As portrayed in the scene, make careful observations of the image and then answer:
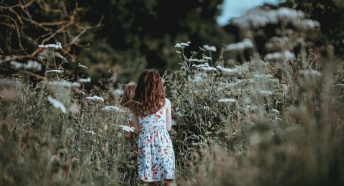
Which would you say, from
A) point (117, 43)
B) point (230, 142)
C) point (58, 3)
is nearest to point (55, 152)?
point (230, 142)

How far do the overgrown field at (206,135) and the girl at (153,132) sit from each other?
23 centimetres

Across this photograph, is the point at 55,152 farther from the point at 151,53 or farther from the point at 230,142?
the point at 151,53

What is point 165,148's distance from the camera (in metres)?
5.22

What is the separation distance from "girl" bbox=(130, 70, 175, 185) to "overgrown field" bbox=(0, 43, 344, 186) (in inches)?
9.0

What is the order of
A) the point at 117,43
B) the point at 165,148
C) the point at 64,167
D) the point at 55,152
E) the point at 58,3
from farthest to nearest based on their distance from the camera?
the point at 117,43, the point at 58,3, the point at 165,148, the point at 55,152, the point at 64,167

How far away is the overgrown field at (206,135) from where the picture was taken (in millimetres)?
2885

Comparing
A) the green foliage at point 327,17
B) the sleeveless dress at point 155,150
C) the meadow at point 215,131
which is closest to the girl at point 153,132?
the sleeveless dress at point 155,150

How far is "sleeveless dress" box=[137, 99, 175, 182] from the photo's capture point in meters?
5.17

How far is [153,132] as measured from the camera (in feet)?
17.3

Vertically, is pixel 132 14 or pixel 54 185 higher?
pixel 132 14

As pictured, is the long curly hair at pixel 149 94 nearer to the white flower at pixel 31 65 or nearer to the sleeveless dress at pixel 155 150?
the sleeveless dress at pixel 155 150

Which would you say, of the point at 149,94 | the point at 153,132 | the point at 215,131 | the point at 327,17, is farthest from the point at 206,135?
the point at 327,17

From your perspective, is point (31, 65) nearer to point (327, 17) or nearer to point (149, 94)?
point (149, 94)

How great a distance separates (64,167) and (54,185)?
0.29 metres
